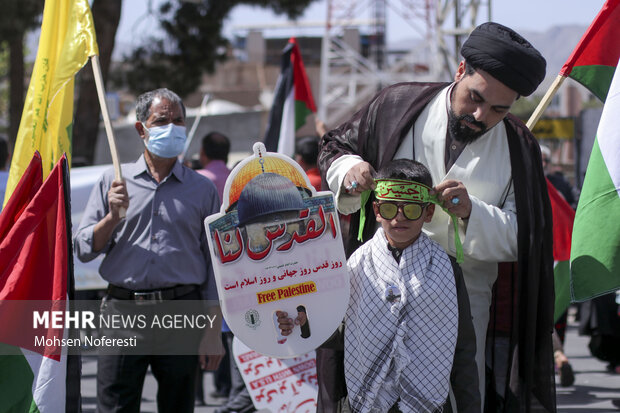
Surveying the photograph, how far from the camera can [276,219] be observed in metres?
3.47

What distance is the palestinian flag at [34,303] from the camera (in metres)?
4.05

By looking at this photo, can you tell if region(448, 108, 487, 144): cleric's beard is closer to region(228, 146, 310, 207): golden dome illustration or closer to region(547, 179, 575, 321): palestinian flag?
region(228, 146, 310, 207): golden dome illustration

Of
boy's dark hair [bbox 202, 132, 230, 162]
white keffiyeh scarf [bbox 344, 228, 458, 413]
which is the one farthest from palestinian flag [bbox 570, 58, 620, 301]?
boy's dark hair [bbox 202, 132, 230, 162]

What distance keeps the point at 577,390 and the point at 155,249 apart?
4716mm

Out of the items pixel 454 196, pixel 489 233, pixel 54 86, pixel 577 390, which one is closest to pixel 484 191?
pixel 489 233

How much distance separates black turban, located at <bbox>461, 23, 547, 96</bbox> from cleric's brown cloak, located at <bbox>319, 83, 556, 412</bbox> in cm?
30

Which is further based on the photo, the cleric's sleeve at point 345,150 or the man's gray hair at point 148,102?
the man's gray hair at point 148,102

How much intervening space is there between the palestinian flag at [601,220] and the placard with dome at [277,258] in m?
1.07

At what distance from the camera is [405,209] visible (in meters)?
3.44

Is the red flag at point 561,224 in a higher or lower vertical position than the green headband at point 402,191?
lower

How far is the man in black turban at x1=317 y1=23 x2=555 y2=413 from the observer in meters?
3.51

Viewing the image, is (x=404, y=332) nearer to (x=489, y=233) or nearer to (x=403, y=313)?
(x=403, y=313)

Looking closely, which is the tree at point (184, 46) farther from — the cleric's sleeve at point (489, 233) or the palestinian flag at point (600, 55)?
the cleric's sleeve at point (489, 233)

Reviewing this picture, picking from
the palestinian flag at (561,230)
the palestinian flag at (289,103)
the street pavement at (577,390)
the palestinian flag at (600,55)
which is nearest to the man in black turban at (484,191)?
the palestinian flag at (600,55)
